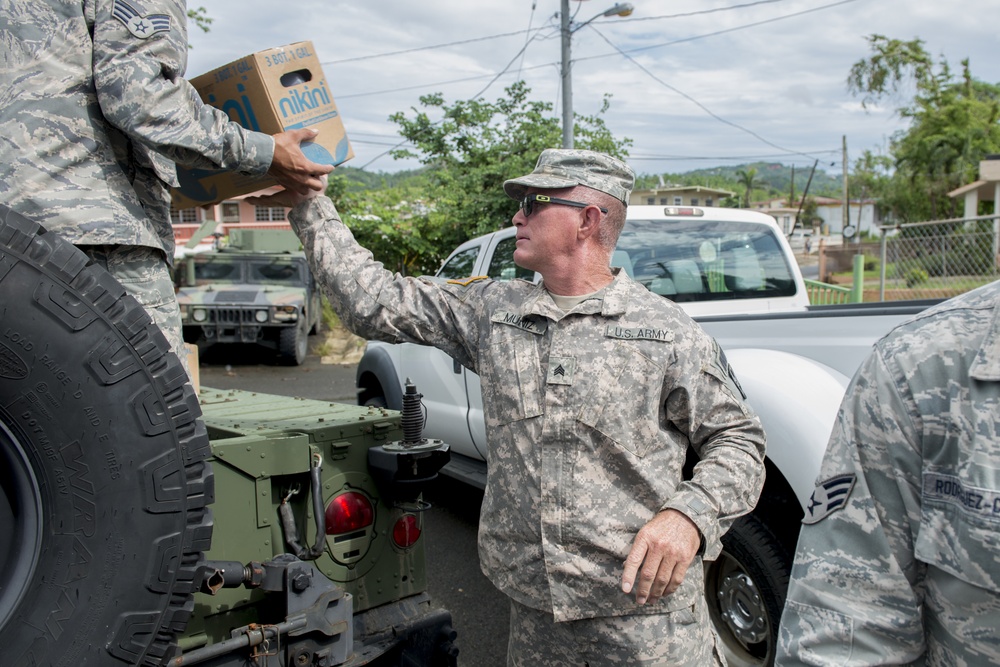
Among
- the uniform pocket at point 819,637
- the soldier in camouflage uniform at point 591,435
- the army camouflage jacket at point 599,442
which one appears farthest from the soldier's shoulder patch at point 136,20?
the uniform pocket at point 819,637

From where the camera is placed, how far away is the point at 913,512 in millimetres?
1194

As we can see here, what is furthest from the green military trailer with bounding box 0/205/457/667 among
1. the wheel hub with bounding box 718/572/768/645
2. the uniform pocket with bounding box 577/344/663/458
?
the wheel hub with bounding box 718/572/768/645

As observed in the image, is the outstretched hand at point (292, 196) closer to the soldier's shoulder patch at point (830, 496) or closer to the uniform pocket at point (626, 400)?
the uniform pocket at point (626, 400)

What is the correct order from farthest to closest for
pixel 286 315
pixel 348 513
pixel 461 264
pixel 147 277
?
pixel 286 315 → pixel 461 264 → pixel 348 513 → pixel 147 277

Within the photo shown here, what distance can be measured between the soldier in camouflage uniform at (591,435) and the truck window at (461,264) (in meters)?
2.82

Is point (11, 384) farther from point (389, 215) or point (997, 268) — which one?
point (389, 215)

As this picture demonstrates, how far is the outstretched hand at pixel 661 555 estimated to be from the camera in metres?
1.81

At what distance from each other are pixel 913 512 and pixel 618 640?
3.23 feet

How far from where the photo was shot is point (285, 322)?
12.1m

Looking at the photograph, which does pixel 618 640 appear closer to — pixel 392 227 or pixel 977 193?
pixel 392 227

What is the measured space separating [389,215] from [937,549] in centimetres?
1490

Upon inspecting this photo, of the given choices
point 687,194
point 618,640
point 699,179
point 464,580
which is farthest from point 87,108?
point 699,179

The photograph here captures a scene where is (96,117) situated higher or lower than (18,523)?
higher

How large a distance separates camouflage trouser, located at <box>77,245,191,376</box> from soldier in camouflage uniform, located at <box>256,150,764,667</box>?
1.34 feet
